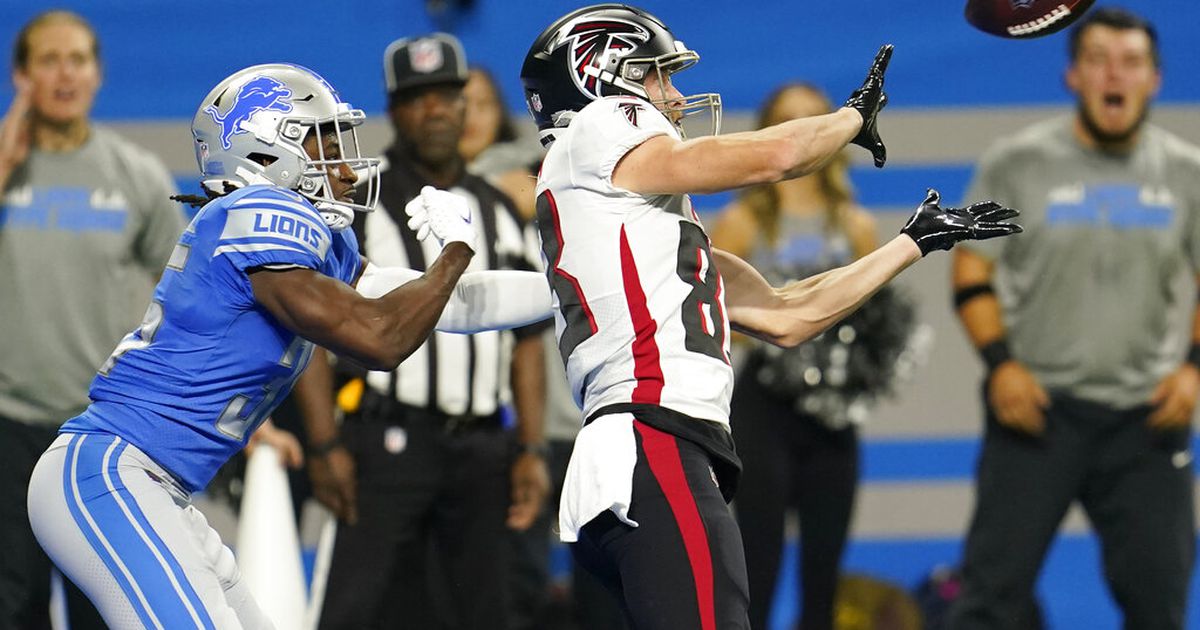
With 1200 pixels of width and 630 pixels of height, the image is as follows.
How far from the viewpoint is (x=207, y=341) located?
376 cm

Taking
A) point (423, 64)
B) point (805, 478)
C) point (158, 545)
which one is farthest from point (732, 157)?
point (805, 478)

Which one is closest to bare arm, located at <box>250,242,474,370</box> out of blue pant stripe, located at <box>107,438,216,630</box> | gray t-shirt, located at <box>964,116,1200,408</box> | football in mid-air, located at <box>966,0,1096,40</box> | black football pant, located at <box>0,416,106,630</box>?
blue pant stripe, located at <box>107,438,216,630</box>

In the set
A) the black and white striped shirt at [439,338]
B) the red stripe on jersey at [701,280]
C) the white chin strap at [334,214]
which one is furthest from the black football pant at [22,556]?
the red stripe on jersey at [701,280]

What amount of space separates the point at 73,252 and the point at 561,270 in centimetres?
290

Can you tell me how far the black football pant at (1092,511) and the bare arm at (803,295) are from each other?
2.13 meters

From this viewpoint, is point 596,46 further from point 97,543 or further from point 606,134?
point 97,543

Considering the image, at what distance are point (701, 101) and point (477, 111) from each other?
323 cm

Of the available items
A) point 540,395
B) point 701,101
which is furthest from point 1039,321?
point 701,101

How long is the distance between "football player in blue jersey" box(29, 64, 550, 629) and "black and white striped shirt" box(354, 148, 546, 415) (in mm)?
1737

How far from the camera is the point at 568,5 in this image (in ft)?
24.0

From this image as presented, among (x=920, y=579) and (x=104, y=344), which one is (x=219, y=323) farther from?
(x=920, y=579)

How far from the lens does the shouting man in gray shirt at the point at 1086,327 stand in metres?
6.08

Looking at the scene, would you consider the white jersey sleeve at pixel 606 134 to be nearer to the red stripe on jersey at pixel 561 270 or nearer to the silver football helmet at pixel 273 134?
the red stripe on jersey at pixel 561 270

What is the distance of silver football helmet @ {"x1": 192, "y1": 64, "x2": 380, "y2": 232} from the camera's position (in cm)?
→ 399
